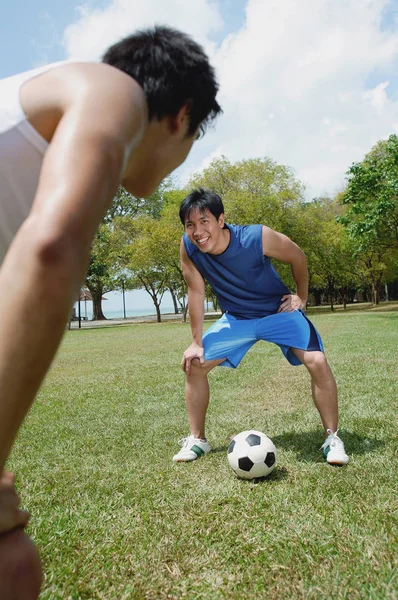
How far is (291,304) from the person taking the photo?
180 inches

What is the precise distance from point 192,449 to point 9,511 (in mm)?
3296

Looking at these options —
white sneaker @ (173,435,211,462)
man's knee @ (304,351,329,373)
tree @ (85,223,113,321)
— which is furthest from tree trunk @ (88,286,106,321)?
man's knee @ (304,351,329,373)

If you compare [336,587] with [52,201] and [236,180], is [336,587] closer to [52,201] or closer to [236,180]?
[52,201]

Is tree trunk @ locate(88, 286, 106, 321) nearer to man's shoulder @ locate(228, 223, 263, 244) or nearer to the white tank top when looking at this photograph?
man's shoulder @ locate(228, 223, 263, 244)

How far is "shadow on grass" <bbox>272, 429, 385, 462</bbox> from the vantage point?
4082 millimetres

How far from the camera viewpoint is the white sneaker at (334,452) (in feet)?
12.3

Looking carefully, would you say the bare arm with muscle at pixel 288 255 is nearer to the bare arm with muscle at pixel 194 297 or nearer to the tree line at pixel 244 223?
the bare arm with muscle at pixel 194 297

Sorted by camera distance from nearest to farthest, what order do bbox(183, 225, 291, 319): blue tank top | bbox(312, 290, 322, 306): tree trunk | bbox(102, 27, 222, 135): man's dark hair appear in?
1. bbox(102, 27, 222, 135): man's dark hair
2. bbox(183, 225, 291, 319): blue tank top
3. bbox(312, 290, 322, 306): tree trunk

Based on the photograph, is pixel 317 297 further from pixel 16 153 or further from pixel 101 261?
pixel 16 153

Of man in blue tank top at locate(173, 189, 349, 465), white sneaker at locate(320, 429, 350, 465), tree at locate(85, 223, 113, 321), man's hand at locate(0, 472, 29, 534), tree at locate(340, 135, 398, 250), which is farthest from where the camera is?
tree at locate(85, 223, 113, 321)

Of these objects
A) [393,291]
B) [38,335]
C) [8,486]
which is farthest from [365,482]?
[393,291]

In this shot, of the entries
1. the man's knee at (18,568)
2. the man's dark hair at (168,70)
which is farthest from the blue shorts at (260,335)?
the man's knee at (18,568)

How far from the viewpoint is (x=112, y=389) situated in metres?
8.27

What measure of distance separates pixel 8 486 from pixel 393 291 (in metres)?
65.5
